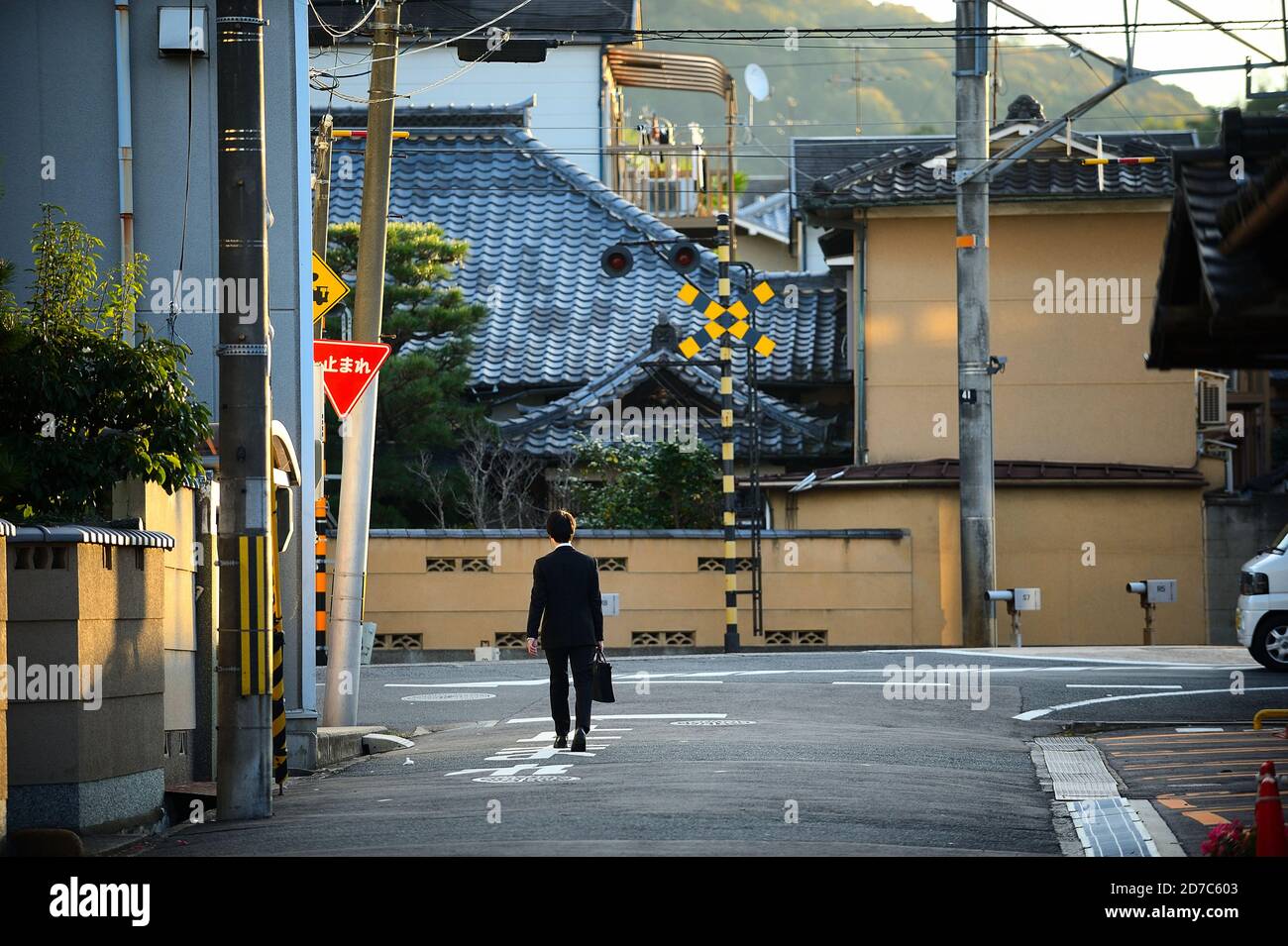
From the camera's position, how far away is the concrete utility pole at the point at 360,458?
1570 cm

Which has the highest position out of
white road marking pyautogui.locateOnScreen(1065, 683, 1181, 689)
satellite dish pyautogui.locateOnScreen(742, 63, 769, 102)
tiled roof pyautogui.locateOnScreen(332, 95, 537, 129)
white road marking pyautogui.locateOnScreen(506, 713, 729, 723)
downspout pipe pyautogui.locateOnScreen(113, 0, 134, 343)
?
satellite dish pyautogui.locateOnScreen(742, 63, 769, 102)

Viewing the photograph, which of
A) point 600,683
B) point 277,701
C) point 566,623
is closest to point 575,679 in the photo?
point 600,683

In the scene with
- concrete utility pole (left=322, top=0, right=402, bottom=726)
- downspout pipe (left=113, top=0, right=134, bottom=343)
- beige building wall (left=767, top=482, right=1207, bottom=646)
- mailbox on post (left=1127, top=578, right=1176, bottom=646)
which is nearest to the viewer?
downspout pipe (left=113, top=0, right=134, bottom=343)

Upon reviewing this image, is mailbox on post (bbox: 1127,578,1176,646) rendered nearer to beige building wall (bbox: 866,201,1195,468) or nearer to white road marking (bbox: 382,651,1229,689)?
beige building wall (bbox: 866,201,1195,468)

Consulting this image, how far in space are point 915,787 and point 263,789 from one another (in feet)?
12.9

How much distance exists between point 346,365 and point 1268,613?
10.1m

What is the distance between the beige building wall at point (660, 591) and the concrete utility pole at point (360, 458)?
11815 millimetres

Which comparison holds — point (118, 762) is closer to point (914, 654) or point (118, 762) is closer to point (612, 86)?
point (914, 654)

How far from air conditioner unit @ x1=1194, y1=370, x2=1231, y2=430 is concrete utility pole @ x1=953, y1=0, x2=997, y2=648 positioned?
653cm

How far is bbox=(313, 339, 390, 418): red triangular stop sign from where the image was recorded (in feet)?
50.9

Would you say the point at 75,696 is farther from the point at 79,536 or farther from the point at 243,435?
the point at 243,435

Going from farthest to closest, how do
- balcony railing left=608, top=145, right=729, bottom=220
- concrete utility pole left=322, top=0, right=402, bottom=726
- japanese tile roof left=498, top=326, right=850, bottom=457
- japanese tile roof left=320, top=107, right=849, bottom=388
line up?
balcony railing left=608, top=145, right=729, bottom=220
japanese tile roof left=320, top=107, right=849, bottom=388
japanese tile roof left=498, top=326, right=850, bottom=457
concrete utility pole left=322, top=0, right=402, bottom=726

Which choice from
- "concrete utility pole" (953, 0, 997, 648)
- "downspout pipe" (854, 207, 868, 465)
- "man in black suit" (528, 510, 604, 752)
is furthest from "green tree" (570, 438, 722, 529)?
"man in black suit" (528, 510, 604, 752)
